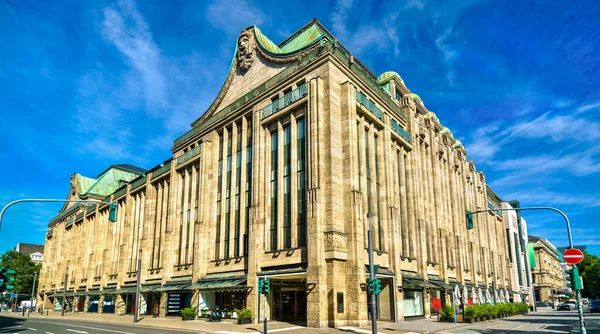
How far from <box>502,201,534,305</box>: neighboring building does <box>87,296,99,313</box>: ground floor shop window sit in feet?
212

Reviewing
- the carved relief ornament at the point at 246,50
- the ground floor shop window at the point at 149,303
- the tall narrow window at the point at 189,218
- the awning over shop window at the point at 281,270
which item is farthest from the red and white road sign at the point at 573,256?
the ground floor shop window at the point at 149,303

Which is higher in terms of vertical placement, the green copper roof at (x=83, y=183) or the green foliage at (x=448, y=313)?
the green copper roof at (x=83, y=183)

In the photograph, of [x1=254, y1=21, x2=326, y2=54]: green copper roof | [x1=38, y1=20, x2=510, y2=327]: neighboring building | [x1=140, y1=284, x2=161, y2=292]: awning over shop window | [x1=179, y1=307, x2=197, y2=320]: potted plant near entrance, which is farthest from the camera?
[x1=140, y1=284, x2=161, y2=292]: awning over shop window

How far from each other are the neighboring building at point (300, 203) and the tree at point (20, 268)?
49.3 meters

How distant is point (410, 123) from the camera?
4384cm

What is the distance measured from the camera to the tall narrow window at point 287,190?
30.7 metres

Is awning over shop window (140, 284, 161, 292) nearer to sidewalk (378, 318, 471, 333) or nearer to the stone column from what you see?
the stone column

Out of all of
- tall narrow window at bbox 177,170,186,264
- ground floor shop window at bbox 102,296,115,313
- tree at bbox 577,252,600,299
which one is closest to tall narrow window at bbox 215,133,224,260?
tall narrow window at bbox 177,170,186,264

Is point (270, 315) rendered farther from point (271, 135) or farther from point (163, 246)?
point (163, 246)

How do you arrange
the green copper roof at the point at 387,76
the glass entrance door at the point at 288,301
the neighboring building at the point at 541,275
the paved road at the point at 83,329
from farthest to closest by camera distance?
the neighboring building at the point at 541,275 < the green copper roof at the point at 387,76 < the glass entrance door at the point at 288,301 < the paved road at the point at 83,329

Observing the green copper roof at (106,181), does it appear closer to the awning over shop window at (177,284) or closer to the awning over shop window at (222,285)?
the awning over shop window at (177,284)

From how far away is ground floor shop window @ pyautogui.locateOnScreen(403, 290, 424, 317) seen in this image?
3516cm

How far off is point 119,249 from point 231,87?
88.5 feet

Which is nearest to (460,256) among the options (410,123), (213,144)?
(410,123)
